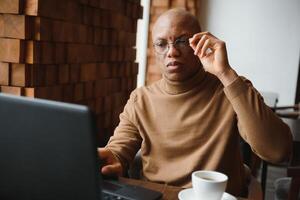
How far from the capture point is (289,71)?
4.06 m

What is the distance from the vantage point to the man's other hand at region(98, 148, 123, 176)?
3.99ft

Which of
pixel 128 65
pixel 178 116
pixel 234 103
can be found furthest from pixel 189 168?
pixel 128 65

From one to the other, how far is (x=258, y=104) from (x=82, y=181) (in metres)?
0.72

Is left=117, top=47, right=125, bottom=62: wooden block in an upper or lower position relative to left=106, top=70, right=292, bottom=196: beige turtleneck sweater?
upper

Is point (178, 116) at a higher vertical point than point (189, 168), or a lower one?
higher

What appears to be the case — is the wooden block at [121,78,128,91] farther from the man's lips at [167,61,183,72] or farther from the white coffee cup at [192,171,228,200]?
the white coffee cup at [192,171,228,200]

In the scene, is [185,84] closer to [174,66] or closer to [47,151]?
[174,66]

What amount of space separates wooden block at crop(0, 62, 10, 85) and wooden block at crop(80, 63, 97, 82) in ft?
1.46

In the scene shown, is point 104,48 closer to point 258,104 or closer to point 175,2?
point 258,104

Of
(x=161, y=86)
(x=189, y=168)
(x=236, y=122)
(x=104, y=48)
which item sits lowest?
(x=189, y=168)

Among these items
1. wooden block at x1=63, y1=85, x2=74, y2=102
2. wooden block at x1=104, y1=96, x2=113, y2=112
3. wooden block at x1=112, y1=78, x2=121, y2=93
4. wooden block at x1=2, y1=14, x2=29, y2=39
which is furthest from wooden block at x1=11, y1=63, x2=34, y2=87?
wooden block at x1=112, y1=78, x2=121, y2=93

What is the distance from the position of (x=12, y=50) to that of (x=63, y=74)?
0.99ft

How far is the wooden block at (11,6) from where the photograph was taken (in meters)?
1.39

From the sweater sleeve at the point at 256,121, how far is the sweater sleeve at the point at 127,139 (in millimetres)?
441
